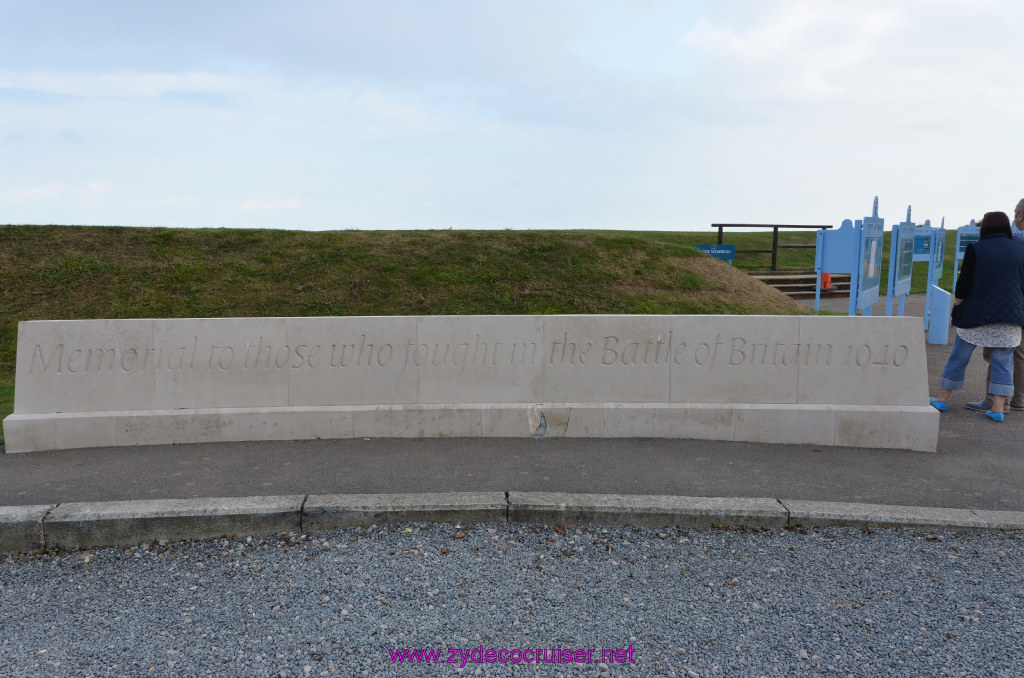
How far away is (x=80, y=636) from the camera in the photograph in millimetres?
3189

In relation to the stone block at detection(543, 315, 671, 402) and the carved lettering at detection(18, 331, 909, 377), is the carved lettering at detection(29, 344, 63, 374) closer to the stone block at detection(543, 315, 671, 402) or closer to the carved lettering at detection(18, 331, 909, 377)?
the carved lettering at detection(18, 331, 909, 377)

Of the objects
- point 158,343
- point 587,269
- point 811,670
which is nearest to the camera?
point 811,670

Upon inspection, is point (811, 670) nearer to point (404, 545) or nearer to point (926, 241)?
point (404, 545)

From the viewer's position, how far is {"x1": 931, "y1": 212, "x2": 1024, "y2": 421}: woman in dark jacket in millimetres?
6555

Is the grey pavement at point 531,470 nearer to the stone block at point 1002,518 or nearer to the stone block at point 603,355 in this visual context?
the stone block at point 1002,518

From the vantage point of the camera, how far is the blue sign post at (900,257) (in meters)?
11.9

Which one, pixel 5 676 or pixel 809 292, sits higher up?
pixel 809 292

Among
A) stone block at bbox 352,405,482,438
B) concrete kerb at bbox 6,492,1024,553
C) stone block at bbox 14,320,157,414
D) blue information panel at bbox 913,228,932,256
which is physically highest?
blue information panel at bbox 913,228,932,256

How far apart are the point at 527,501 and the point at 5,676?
103 inches

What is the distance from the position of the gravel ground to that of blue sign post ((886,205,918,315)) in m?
8.77

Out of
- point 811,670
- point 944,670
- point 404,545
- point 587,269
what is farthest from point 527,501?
point 587,269

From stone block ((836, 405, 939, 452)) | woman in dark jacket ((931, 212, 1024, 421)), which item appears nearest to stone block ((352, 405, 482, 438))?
stone block ((836, 405, 939, 452))

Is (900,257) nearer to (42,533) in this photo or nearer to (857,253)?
(857,253)

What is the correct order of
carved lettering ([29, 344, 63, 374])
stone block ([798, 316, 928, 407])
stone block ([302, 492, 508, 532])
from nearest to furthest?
stone block ([302, 492, 508, 532])
carved lettering ([29, 344, 63, 374])
stone block ([798, 316, 928, 407])
